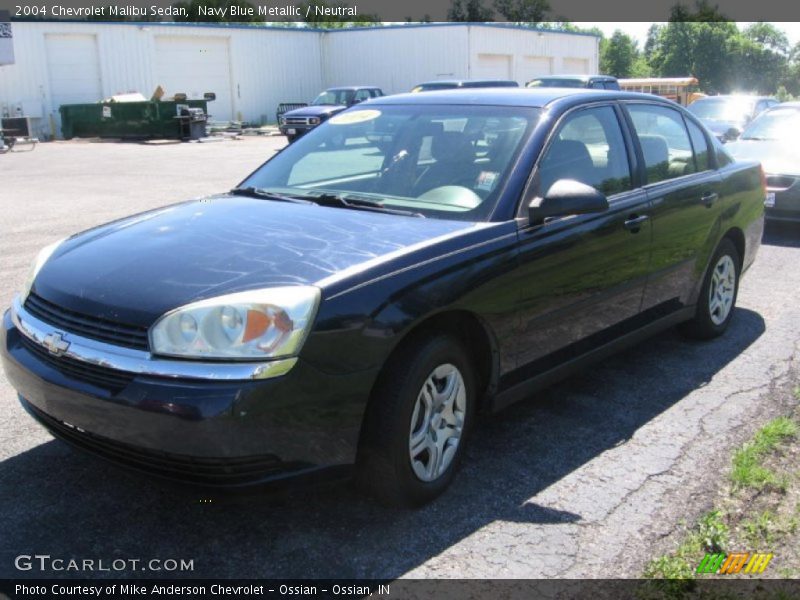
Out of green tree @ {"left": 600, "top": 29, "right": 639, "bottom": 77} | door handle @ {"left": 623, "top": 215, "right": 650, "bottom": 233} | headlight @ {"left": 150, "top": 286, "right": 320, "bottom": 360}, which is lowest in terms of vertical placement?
headlight @ {"left": 150, "top": 286, "right": 320, "bottom": 360}

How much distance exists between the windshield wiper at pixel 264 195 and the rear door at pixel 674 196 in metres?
2.02

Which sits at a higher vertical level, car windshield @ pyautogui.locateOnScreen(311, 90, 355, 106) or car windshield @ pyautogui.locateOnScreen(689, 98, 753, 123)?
car windshield @ pyautogui.locateOnScreen(311, 90, 355, 106)

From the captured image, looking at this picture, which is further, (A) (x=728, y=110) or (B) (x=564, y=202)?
(A) (x=728, y=110)

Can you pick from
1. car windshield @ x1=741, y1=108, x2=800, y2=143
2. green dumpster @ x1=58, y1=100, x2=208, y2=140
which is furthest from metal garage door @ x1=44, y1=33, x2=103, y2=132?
car windshield @ x1=741, y1=108, x2=800, y2=143

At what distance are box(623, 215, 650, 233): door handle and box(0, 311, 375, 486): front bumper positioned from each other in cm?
208

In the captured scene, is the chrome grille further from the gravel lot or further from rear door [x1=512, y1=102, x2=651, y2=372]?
rear door [x1=512, y1=102, x2=651, y2=372]

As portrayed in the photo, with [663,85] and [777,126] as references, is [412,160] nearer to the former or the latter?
[777,126]

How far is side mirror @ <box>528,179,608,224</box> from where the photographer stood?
3.83 meters

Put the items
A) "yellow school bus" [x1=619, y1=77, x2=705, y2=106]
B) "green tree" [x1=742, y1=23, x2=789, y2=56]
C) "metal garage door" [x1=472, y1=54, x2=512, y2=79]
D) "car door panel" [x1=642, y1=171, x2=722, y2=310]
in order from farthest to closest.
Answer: "green tree" [x1=742, y1=23, x2=789, y2=56] < "yellow school bus" [x1=619, y1=77, x2=705, y2=106] < "metal garage door" [x1=472, y1=54, x2=512, y2=79] < "car door panel" [x1=642, y1=171, x2=722, y2=310]

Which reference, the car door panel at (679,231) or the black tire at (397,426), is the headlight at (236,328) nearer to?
the black tire at (397,426)

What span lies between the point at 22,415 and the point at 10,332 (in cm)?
100

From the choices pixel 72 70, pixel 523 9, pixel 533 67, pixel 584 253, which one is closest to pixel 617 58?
pixel 523 9

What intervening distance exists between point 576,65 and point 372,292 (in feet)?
154

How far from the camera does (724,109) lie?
17.9 meters
